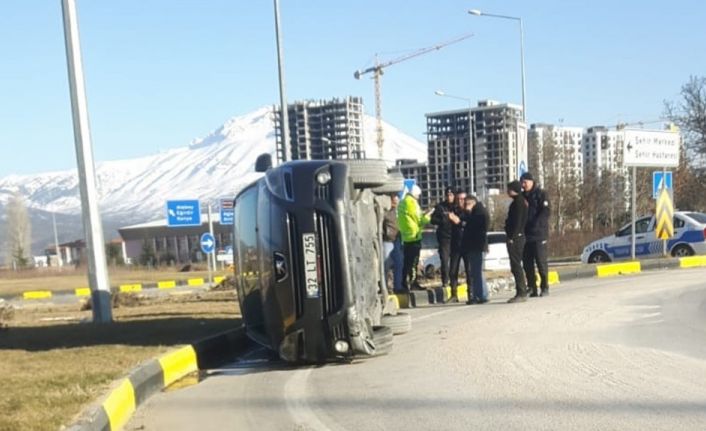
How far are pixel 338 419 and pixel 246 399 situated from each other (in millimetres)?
1286

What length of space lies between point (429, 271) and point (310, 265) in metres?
13.9

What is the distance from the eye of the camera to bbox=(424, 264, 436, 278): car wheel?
19.2 m

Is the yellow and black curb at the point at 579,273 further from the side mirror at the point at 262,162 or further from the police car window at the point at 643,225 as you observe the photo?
the police car window at the point at 643,225

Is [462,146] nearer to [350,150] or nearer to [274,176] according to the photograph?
[350,150]

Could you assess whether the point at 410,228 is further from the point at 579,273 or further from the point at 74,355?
the point at 74,355

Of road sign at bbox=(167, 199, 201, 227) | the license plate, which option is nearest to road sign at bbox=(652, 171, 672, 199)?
the license plate

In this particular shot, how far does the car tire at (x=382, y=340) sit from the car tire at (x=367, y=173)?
5.16 ft

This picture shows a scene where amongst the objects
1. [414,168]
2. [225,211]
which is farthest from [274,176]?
[414,168]

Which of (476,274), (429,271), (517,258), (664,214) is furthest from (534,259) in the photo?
(664,214)

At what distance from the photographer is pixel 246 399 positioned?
6410 mm

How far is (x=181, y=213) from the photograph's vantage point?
30750mm

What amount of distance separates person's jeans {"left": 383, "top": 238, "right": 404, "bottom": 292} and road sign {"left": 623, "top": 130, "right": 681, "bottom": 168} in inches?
370

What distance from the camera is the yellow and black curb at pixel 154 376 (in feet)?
17.6

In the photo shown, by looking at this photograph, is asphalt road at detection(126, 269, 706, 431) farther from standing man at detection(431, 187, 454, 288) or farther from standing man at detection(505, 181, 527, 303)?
standing man at detection(431, 187, 454, 288)
